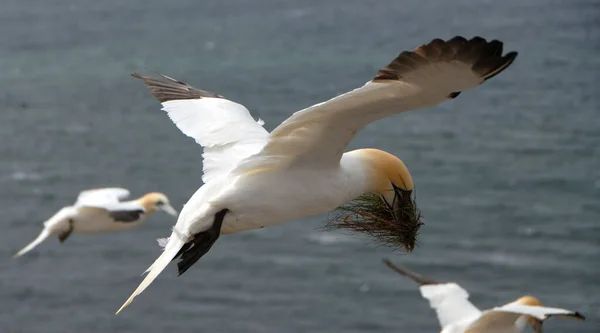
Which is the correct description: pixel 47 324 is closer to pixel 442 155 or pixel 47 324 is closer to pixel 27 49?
pixel 442 155

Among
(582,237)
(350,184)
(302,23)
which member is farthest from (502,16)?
(350,184)

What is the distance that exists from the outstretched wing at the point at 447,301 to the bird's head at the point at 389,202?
3103 mm

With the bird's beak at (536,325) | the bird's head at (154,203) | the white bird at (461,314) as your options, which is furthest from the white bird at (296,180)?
the bird's head at (154,203)

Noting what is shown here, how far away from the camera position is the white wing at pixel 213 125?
17.3 feet

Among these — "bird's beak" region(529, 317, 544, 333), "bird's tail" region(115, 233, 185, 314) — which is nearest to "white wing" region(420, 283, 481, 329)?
"bird's beak" region(529, 317, 544, 333)

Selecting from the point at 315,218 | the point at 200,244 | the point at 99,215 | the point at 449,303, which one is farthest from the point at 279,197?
the point at 315,218

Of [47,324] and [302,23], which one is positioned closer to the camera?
[47,324]

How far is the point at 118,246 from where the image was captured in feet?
62.1

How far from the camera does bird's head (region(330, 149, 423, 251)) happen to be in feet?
15.9

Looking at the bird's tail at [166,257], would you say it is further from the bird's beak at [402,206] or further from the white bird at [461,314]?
the white bird at [461,314]

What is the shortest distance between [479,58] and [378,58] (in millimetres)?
23562

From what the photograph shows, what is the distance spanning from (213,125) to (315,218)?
13.4m

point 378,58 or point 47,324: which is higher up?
point 378,58

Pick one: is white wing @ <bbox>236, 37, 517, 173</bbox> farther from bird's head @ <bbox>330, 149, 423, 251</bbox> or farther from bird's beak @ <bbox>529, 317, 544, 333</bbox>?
bird's beak @ <bbox>529, 317, 544, 333</bbox>
